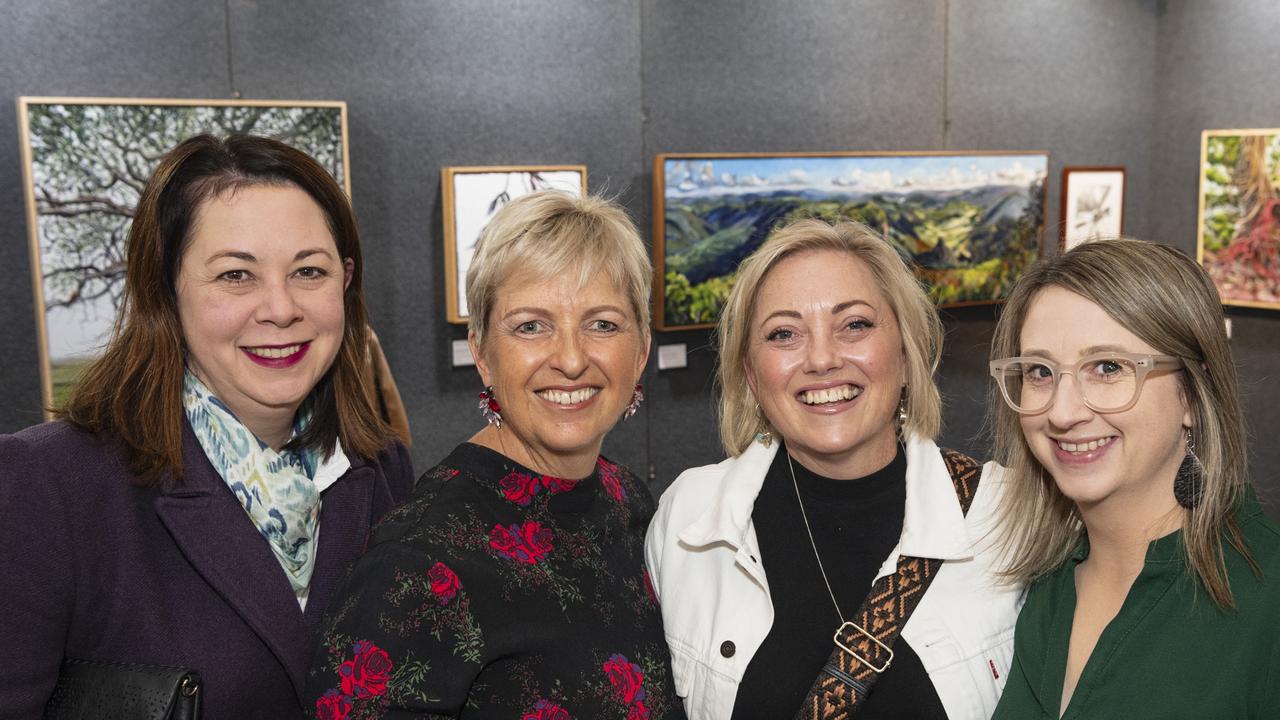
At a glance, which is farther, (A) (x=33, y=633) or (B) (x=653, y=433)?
(B) (x=653, y=433)

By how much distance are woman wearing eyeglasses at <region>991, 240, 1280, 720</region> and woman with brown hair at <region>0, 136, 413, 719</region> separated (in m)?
1.34

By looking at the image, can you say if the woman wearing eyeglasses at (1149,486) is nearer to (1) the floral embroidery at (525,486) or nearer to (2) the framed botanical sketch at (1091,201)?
(1) the floral embroidery at (525,486)

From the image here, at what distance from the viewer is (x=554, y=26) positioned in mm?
5086

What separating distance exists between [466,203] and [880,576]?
3.30 metres

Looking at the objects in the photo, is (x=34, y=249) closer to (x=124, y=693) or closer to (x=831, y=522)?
(x=124, y=693)

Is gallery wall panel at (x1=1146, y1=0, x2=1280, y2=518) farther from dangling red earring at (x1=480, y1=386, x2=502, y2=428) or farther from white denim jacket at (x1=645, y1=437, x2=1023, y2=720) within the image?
dangling red earring at (x1=480, y1=386, x2=502, y2=428)

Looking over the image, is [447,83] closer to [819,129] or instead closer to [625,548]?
[819,129]

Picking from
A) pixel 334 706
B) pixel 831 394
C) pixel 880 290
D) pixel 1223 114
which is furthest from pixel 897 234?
pixel 334 706

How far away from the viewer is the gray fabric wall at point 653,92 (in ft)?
14.2

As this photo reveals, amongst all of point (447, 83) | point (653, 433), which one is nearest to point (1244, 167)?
point (653, 433)

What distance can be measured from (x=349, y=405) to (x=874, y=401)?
116 centimetres

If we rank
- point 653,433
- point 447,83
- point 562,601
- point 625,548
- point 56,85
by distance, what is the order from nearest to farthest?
point 562,601 → point 625,548 → point 56,85 → point 447,83 → point 653,433

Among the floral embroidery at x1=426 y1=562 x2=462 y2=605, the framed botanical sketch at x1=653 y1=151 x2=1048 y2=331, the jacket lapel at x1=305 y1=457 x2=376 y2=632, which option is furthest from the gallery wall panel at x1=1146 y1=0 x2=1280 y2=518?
the floral embroidery at x1=426 y1=562 x2=462 y2=605

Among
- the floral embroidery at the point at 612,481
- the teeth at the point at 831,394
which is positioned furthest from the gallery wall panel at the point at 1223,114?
the floral embroidery at the point at 612,481
